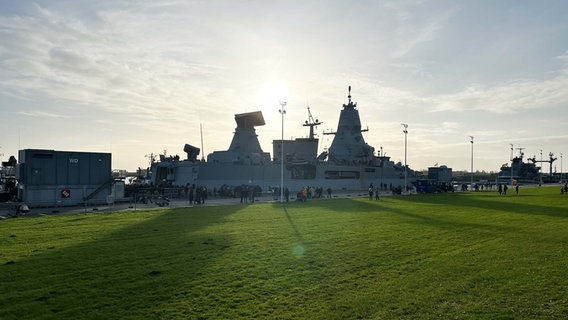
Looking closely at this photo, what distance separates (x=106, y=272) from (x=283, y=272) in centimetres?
453

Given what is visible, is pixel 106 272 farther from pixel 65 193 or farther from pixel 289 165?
pixel 289 165

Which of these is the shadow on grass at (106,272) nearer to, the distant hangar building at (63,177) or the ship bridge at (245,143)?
the distant hangar building at (63,177)

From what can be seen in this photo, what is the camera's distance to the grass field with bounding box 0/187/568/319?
8.21 metres

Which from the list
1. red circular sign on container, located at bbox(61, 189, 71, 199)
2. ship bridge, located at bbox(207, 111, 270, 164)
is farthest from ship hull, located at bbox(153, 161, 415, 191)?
red circular sign on container, located at bbox(61, 189, 71, 199)

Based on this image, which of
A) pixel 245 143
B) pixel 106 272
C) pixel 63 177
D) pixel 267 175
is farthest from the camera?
pixel 245 143

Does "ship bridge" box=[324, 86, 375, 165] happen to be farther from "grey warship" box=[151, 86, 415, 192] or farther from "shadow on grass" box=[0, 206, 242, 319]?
"shadow on grass" box=[0, 206, 242, 319]

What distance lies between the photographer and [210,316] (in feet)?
25.6

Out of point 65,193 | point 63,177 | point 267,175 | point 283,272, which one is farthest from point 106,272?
point 267,175

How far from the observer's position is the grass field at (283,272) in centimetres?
821

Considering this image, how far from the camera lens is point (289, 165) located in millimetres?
58188

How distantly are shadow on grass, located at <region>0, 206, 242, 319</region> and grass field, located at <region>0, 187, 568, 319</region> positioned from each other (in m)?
0.03

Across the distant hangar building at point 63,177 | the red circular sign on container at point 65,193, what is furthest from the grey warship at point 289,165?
the red circular sign on container at point 65,193

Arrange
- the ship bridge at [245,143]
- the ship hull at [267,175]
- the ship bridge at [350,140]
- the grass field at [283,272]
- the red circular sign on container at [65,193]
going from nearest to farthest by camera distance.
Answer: the grass field at [283,272], the red circular sign on container at [65,193], the ship hull at [267,175], the ship bridge at [245,143], the ship bridge at [350,140]

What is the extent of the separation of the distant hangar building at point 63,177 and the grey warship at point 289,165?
44.1ft
